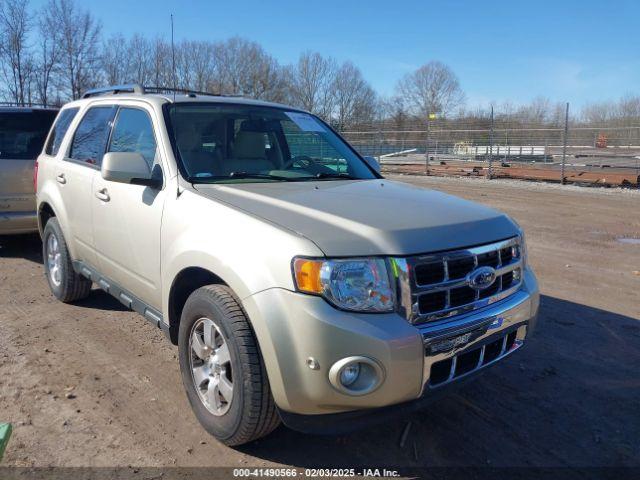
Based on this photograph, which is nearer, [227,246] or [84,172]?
[227,246]

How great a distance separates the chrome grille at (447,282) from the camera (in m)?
2.46

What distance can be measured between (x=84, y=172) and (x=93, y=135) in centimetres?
39

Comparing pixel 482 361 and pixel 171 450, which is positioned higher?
pixel 482 361

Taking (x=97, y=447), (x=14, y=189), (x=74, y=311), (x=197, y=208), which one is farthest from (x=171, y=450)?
(x=14, y=189)

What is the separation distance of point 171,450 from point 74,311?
2.62 m

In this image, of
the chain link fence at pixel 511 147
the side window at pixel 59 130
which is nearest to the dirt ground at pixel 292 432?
the side window at pixel 59 130

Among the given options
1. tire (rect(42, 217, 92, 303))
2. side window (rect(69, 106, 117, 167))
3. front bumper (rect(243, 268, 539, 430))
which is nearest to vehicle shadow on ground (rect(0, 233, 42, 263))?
tire (rect(42, 217, 92, 303))

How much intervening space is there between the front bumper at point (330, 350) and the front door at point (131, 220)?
115 centimetres

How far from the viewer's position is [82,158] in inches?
183

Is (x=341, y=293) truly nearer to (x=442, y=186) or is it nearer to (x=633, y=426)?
(x=633, y=426)

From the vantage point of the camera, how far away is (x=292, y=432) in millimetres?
3123

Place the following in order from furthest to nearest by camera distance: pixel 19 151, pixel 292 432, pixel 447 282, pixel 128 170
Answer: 1. pixel 19 151
2. pixel 128 170
3. pixel 292 432
4. pixel 447 282

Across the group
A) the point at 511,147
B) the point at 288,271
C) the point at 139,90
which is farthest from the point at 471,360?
the point at 511,147

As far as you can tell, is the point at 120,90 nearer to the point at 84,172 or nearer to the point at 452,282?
the point at 84,172
